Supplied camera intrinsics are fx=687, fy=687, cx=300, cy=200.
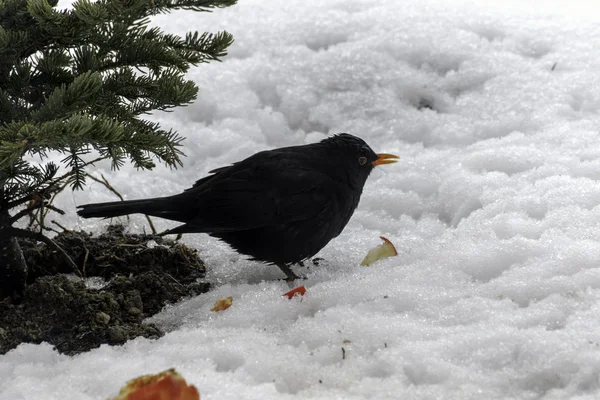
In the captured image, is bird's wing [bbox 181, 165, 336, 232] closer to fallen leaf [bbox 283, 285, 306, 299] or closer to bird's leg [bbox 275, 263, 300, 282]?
bird's leg [bbox 275, 263, 300, 282]

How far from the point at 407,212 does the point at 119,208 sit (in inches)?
71.2


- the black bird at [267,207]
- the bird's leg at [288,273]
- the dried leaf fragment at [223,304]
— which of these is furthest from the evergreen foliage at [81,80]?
the bird's leg at [288,273]

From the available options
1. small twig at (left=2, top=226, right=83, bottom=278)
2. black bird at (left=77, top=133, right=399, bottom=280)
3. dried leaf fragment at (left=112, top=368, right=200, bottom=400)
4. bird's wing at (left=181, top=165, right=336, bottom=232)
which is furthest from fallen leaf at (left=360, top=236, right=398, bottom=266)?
dried leaf fragment at (left=112, top=368, right=200, bottom=400)

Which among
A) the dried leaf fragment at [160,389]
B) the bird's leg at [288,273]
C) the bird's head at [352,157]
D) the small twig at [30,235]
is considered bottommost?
the dried leaf fragment at [160,389]

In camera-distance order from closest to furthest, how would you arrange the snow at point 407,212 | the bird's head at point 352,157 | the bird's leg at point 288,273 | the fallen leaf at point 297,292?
the snow at point 407,212
the fallen leaf at point 297,292
the bird's leg at point 288,273
the bird's head at point 352,157

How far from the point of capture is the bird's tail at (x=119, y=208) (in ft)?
10.0

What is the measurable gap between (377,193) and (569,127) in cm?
135

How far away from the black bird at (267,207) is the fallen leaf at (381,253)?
22 cm

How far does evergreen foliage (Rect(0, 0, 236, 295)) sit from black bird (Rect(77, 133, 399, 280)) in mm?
295

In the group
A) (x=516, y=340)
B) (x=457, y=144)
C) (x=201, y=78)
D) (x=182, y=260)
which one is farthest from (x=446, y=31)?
(x=516, y=340)

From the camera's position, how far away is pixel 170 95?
2963 mm

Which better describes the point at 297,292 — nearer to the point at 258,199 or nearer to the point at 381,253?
the point at 258,199

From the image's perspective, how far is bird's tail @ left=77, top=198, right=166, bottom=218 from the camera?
120 inches

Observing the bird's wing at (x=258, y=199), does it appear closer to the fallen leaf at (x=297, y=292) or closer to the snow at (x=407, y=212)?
the snow at (x=407, y=212)
